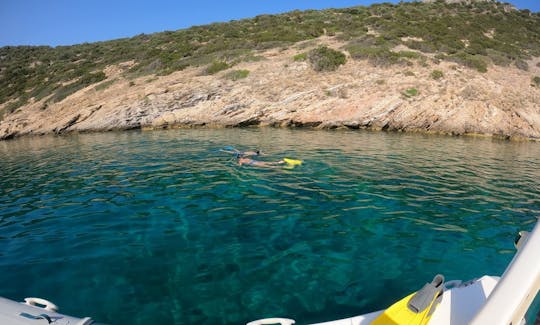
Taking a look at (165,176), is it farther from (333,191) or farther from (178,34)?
(178,34)

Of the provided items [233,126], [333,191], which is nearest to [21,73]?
[233,126]

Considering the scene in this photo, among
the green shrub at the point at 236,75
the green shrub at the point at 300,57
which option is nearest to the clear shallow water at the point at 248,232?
the green shrub at the point at 236,75

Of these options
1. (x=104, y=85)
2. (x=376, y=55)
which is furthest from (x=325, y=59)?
(x=104, y=85)

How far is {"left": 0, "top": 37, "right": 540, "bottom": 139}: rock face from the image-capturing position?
26.8m

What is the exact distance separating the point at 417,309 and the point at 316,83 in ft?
93.1

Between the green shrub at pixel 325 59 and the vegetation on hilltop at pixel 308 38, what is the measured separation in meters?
1.14

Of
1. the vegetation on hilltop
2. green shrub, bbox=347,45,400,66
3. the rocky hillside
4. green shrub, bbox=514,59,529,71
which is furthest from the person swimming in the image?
green shrub, bbox=514,59,529,71

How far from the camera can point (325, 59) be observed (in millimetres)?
32281

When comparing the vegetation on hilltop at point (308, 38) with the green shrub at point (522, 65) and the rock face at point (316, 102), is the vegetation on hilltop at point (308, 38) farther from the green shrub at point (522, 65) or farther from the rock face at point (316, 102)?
the rock face at point (316, 102)

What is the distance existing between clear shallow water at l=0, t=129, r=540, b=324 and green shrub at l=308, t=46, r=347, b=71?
1816 cm

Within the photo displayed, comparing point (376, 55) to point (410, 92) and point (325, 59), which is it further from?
point (410, 92)

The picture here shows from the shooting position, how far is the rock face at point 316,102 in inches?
1056

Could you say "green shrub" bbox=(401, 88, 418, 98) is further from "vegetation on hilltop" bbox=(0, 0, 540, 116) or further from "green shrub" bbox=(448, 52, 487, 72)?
"green shrub" bbox=(448, 52, 487, 72)

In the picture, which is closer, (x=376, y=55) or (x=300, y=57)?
(x=376, y=55)
